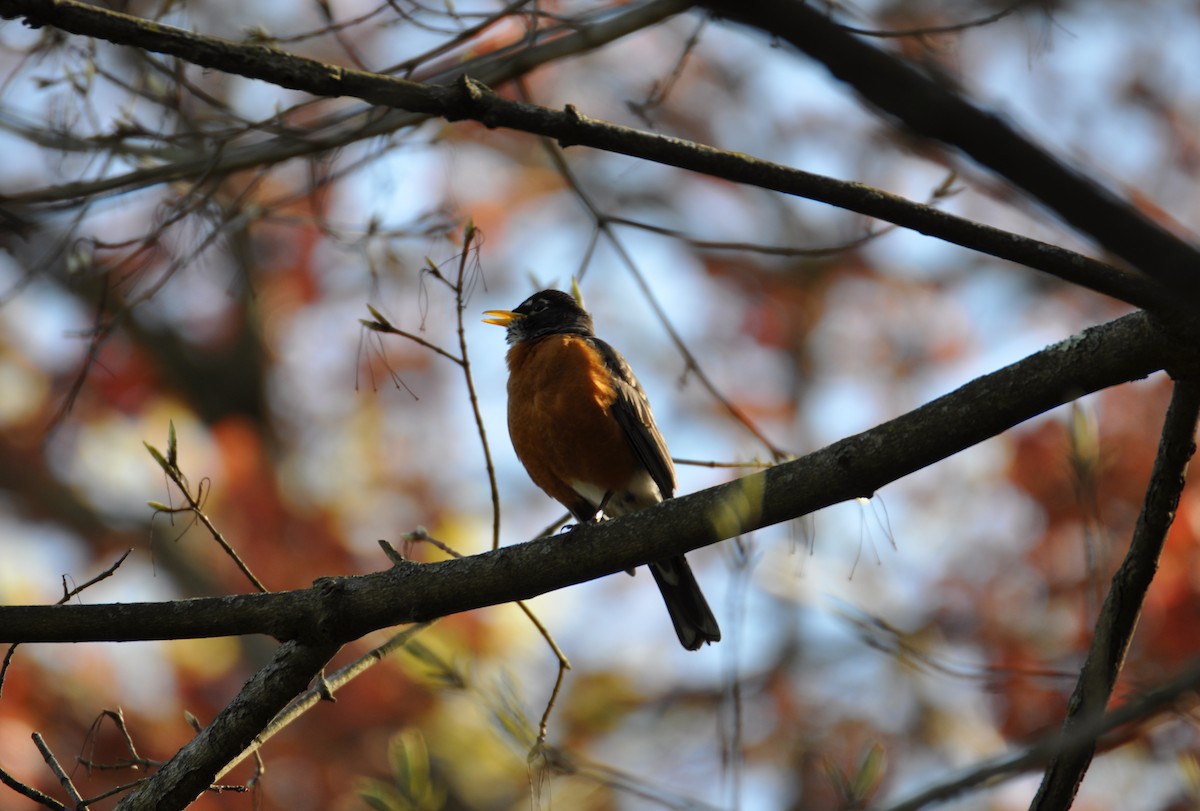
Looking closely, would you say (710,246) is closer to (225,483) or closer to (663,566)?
(663,566)

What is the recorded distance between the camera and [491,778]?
26.6 feet

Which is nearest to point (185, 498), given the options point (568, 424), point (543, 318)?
point (568, 424)

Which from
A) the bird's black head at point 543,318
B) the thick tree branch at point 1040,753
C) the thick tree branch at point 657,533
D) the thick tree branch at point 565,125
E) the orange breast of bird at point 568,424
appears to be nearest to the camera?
the thick tree branch at point 1040,753

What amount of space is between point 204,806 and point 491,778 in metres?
2.14

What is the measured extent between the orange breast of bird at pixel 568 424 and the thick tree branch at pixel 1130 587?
7.79ft

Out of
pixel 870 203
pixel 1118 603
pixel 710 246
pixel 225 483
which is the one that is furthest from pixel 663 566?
pixel 225 483

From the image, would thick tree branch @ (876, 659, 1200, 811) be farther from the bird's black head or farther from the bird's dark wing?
the bird's black head

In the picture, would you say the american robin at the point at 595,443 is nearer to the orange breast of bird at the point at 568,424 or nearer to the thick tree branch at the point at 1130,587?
the orange breast of bird at the point at 568,424

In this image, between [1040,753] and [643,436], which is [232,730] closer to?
[1040,753]

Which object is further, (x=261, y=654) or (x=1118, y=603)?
(x=261, y=654)

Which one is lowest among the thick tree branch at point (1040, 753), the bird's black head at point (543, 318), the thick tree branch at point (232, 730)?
the thick tree branch at point (1040, 753)

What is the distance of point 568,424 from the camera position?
478 cm

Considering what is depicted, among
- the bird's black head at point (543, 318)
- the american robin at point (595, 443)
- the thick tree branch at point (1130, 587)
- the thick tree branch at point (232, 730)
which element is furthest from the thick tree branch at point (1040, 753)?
the bird's black head at point (543, 318)

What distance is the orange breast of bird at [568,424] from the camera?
479cm
